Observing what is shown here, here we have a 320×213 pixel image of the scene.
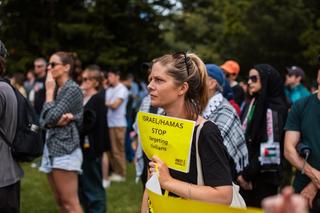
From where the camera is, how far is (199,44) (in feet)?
129

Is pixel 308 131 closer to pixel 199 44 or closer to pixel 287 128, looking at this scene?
pixel 287 128

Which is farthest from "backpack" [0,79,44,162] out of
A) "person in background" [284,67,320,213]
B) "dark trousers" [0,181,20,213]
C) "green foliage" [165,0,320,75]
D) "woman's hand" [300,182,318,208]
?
"green foliage" [165,0,320,75]

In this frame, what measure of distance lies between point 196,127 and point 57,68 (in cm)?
302

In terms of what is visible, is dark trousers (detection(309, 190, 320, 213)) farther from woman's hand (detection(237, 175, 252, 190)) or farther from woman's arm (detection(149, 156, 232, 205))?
woman's arm (detection(149, 156, 232, 205))

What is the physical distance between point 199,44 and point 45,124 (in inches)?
1368

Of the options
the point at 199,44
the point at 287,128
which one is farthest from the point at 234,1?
the point at 287,128

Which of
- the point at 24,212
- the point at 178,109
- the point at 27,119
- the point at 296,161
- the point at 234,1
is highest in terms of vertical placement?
the point at 234,1

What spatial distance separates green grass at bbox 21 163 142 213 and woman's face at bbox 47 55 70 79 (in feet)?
8.30

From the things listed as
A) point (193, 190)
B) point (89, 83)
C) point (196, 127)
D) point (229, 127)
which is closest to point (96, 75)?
point (89, 83)

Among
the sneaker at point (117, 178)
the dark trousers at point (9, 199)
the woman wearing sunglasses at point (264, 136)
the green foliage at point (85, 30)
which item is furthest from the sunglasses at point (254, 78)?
the green foliage at point (85, 30)

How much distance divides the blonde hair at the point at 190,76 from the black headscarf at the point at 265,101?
2.17m

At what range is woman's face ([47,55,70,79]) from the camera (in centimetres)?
532

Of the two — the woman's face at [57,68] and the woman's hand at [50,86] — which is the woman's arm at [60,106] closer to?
the woman's hand at [50,86]

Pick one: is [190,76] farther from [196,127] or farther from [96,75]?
[96,75]
